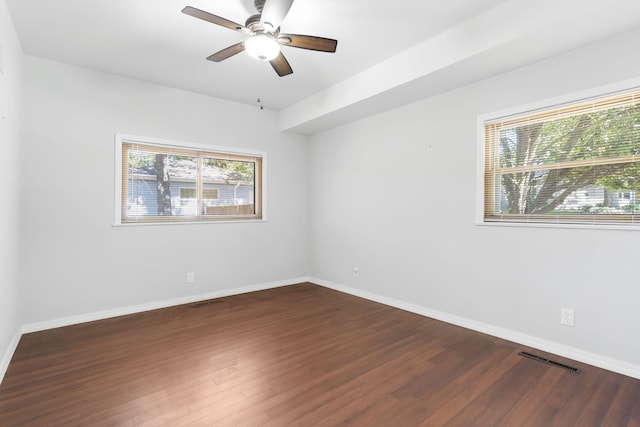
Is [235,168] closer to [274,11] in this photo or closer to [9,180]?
[9,180]

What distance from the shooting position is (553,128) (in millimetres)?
2771

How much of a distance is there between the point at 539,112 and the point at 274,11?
2.36 metres

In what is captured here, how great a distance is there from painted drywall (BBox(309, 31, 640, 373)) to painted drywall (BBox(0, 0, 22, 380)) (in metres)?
3.55

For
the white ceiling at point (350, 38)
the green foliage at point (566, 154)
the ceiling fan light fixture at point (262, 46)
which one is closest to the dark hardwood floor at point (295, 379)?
the green foliage at point (566, 154)

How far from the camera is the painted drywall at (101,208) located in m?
3.23

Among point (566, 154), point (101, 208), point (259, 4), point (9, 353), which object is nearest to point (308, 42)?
point (259, 4)

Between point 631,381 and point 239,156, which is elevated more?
point 239,156

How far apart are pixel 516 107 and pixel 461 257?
1.51 metres

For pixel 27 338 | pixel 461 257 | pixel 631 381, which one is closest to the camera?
pixel 631 381

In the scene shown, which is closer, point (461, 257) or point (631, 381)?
point (631, 381)

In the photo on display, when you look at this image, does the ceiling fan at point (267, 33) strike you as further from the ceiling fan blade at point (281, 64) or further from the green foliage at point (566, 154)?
the green foliage at point (566, 154)

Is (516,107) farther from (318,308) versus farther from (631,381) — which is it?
(318,308)

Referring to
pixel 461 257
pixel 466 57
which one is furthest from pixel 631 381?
pixel 466 57

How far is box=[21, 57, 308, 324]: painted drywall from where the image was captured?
10.6 feet
